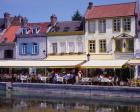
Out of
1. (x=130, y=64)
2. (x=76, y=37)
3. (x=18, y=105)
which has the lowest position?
(x=18, y=105)

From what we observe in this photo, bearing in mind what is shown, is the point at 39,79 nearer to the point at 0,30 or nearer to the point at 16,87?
the point at 16,87

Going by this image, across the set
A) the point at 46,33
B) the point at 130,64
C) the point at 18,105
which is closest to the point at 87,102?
the point at 18,105

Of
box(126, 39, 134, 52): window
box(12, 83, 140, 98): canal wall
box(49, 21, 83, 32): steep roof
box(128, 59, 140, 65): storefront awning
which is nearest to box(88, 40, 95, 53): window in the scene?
box(49, 21, 83, 32): steep roof

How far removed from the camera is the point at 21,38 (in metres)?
56.8

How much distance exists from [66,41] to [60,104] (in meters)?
17.4

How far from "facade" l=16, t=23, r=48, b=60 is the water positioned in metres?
12.8

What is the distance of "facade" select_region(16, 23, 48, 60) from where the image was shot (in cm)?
5540

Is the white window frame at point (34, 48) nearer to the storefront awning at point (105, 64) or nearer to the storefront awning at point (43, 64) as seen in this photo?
the storefront awning at point (43, 64)

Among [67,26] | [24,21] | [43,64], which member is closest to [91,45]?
[67,26]

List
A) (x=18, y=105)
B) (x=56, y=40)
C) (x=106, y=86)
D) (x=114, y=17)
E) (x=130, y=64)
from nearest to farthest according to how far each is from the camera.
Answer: (x=18, y=105) < (x=106, y=86) < (x=130, y=64) < (x=114, y=17) < (x=56, y=40)

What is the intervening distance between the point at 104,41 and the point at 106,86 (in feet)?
37.5

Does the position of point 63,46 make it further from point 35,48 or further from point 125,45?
point 125,45

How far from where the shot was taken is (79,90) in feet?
140

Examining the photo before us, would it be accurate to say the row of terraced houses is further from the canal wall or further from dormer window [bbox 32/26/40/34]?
the canal wall
